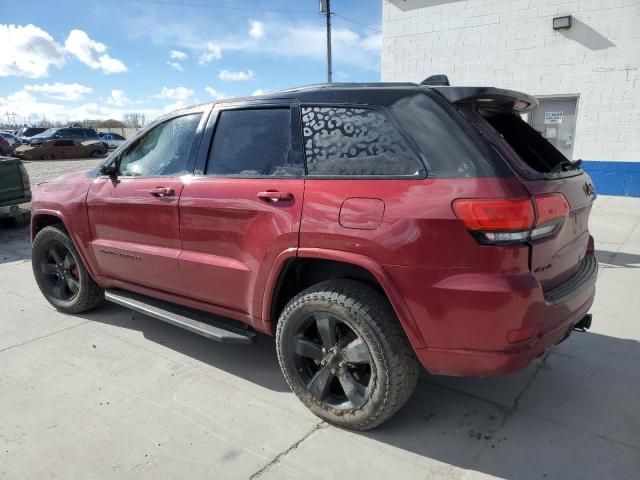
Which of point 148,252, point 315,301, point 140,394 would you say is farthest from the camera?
point 148,252

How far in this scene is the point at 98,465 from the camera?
249 cm

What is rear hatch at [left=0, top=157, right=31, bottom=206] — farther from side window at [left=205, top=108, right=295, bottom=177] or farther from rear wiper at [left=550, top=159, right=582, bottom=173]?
rear wiper at [left=550, top=159, right=582, bottom=173]

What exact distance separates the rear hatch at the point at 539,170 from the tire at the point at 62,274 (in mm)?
3459

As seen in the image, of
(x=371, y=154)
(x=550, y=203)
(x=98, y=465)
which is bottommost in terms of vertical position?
(x=98, y=465)

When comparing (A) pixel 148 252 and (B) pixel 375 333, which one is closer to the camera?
(B) pixel 375 333

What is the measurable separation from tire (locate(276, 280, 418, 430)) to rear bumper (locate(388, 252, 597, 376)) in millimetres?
175

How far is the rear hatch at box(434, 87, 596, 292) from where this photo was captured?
90.7 inches

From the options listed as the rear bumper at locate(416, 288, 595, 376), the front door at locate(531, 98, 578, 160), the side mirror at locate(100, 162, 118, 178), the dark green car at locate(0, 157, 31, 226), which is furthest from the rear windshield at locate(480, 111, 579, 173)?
the front door at locate(531, 98, 578, 160)

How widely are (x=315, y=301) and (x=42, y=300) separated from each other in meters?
3.62

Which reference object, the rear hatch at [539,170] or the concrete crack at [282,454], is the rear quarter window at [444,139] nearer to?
the rear hatch at [539,170]

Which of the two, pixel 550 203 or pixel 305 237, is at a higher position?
pixel 550 203

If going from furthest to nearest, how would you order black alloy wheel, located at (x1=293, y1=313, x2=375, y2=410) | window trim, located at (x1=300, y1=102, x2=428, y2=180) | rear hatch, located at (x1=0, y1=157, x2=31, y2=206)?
rear hatch, located at (x1=0, y1=157, x2=31, y2=206) → black alloy wheel, located at (x1=293, y1=313, x2=375, y2=410) → window trim, located at (x1=300, y1=102, x2=428, y2=180)

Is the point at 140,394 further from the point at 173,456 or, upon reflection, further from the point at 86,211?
the point at 86,211

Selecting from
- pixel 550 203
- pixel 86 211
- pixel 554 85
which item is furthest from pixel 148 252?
pixel 554 85
